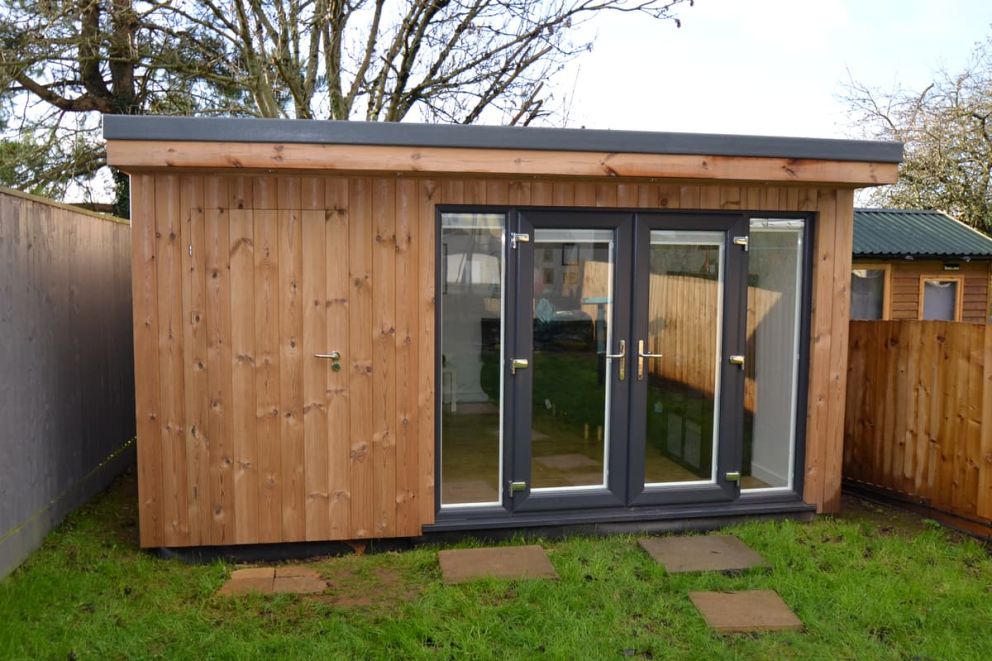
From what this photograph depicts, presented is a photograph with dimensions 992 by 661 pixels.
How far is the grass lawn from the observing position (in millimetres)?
3373

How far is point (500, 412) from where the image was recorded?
4.71 meters

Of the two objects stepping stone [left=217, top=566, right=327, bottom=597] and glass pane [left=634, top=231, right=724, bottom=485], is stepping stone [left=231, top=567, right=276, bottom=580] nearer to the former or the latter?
stepping stone [left=217, top=566, right=327, bottom=597]

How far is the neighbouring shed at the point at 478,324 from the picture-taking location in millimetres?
4246

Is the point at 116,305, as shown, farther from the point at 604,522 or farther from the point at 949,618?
the point at 949,618

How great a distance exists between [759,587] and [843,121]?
62.3ft

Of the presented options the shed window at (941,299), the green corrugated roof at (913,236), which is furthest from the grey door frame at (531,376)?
the shed window at (941,299)

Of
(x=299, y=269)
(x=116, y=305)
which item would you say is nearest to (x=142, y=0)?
(x=116, y=305)

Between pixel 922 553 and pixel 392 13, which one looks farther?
pixel 392 13

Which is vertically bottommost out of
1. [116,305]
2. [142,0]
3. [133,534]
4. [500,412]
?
[133,534]

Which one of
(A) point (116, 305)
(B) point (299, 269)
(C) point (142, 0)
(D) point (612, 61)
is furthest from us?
(D) point (612, 61)

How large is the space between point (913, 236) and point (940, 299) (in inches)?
45.5

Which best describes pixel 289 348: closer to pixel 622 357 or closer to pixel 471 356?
pixel 471 356

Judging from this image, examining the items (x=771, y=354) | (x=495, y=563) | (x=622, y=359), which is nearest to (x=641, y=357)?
(x=622, y=359)

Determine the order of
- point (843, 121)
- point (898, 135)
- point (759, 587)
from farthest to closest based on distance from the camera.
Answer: point (843, 121)
point (898, 135)
point (759, 587)
